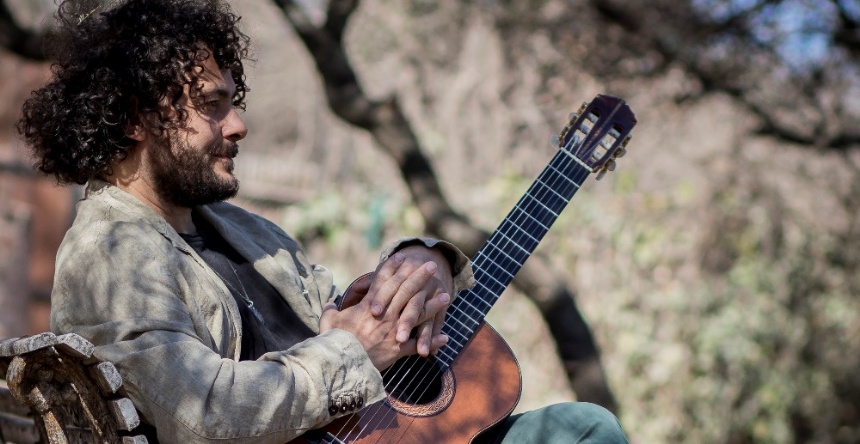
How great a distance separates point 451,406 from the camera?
8.09 feet

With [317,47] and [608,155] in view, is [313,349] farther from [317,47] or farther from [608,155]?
[317,47]

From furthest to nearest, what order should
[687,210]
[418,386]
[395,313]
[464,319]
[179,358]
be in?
[687,210]
[464,319]
[418,386]
[395,313]
[179,358]

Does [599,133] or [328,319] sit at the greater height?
[599,133]

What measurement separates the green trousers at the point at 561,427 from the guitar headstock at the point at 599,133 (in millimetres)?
692

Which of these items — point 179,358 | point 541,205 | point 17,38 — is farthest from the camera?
point 17,38

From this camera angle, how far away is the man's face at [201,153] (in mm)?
2498

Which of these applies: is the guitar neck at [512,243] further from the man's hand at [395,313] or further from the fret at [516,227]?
the man's hand at [395,313]

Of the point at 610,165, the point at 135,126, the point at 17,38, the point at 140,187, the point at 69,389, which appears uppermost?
the point at 610,165

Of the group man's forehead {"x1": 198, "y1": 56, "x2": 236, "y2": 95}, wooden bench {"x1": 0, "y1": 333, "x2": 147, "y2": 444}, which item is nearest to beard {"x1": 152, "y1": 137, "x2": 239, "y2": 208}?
man's forehead {"x1": 198, "y1": 56, "x2": 236, "y2": 95}

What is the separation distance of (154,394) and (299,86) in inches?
410

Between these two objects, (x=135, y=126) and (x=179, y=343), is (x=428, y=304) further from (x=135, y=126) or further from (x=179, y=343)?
(x=135, y=126)

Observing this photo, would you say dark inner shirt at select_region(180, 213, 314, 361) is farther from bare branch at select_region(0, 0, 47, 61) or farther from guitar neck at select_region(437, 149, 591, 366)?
bare branch at select_region(0, 0, 47, 61)

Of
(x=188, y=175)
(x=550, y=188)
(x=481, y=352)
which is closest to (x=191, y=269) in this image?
(x=188, y=175)

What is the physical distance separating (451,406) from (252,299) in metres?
0.57
